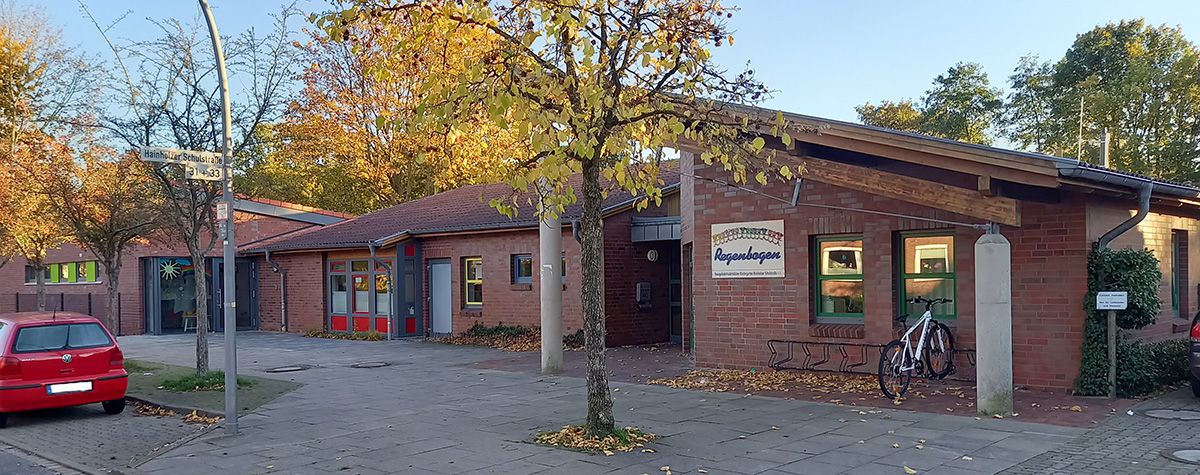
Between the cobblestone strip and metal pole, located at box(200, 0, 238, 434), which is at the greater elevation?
metal pole, located at box(200, 0, 238, 434)

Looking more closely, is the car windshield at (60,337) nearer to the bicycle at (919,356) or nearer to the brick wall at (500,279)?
the brick wall at (500,279)

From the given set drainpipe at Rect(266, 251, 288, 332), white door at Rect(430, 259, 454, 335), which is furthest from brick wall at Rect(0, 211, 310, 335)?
white door at Rect(430, 259, 454, 335)

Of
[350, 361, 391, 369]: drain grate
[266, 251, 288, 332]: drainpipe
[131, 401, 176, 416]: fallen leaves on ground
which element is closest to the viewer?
[131, 401, 176, 416]: fallen leaves on ground

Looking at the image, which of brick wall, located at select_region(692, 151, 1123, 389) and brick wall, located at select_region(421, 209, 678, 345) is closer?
brick wall, located at select_region(692, 151, 1123, 389)

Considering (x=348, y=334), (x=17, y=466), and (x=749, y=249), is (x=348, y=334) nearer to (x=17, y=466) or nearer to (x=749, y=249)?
(x=749, y=249)

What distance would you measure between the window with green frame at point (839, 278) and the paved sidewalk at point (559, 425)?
2.49 metres

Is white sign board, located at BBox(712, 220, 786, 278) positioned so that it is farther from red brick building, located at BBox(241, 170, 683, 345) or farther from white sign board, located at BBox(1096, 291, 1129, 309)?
red brick building, located at BBox(241, 170, 683, 345)

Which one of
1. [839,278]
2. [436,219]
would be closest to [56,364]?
[839,278]

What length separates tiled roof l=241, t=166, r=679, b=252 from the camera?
67.1 feet

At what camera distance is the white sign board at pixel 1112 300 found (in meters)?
9.84

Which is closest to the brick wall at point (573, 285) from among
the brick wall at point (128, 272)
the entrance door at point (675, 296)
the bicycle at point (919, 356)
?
the entrance door at point (675, 296)

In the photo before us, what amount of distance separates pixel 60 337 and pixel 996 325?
10.8m

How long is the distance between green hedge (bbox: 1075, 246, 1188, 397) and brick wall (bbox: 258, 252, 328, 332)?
19.7m

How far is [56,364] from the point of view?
10664mm
